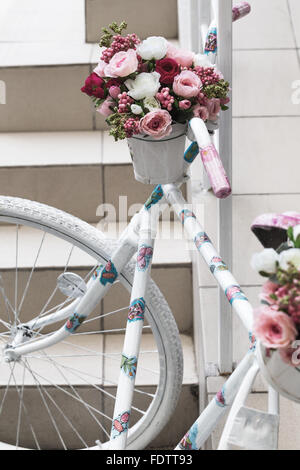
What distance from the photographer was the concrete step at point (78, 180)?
198 cm

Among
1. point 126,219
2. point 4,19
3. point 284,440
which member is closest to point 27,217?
point 284,440

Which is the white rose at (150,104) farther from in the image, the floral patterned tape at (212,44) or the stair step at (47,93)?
the stair step at (47,93)

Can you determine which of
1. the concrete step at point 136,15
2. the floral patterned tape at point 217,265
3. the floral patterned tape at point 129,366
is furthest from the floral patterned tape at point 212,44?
the concrete step at point 136,15

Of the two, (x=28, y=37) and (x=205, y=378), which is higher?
(x=28, y=37)

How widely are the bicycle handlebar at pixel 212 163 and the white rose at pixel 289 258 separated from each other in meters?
0.18

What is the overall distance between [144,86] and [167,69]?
0.05 metres

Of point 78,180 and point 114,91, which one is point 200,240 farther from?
point 78,180

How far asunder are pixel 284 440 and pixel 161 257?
64 centimetres

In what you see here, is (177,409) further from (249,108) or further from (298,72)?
(298,72)

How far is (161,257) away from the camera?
1.82 meters

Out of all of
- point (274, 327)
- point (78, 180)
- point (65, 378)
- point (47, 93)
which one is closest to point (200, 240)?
point (274, 327)

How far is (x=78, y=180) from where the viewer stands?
78.3 inches

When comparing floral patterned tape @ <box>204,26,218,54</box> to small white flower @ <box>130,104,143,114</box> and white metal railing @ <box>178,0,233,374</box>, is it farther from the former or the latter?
small white flower @ <box>130,104,143,114</box>

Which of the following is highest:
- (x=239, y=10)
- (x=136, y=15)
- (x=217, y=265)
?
(x=136, y=15)
